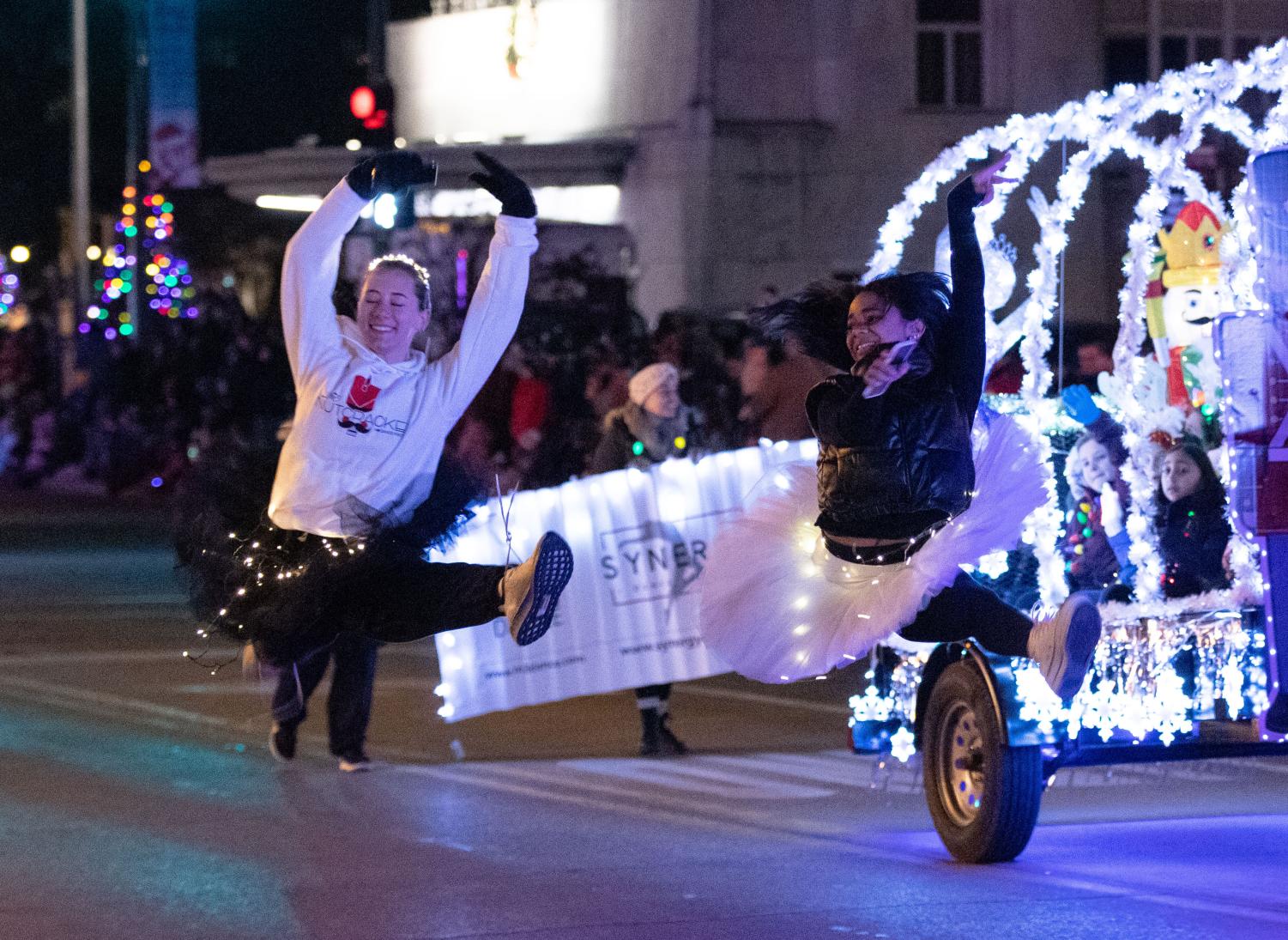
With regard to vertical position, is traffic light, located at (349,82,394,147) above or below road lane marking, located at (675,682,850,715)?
above

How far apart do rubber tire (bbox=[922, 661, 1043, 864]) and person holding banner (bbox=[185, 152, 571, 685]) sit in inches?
66.6

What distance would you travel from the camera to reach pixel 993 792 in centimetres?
718

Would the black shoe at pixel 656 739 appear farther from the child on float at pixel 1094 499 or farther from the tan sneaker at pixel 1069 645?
the tan sneaker at pixel 1069 645

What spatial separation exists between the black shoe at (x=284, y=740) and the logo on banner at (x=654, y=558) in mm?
1699

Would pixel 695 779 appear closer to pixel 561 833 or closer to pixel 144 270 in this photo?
pixel 561 833

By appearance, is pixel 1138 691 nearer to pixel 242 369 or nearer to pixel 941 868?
pixel 941 868

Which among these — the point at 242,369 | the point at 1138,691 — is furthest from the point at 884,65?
the point at 1138,691

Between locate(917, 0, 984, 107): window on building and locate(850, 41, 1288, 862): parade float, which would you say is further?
locate(917, 0, 984, 107): window on building

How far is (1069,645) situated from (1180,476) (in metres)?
1.94

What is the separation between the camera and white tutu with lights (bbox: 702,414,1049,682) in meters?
6.85

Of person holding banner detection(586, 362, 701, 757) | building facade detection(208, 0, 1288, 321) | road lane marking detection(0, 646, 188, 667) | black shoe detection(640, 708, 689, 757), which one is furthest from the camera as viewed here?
building facade detection(208, 0, 1288, 321)

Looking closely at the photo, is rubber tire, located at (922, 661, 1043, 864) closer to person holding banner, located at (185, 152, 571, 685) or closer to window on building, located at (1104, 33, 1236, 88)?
person holding banner, located at (185, 152, 571, 685)

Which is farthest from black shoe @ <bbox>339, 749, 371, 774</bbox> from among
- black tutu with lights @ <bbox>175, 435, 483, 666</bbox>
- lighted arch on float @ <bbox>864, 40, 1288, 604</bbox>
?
lighted arch on float @ <bbox>864, 40, 1288, 604</bbox>

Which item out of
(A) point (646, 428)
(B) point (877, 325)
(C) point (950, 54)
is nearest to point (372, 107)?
(A) point (646, 428)
